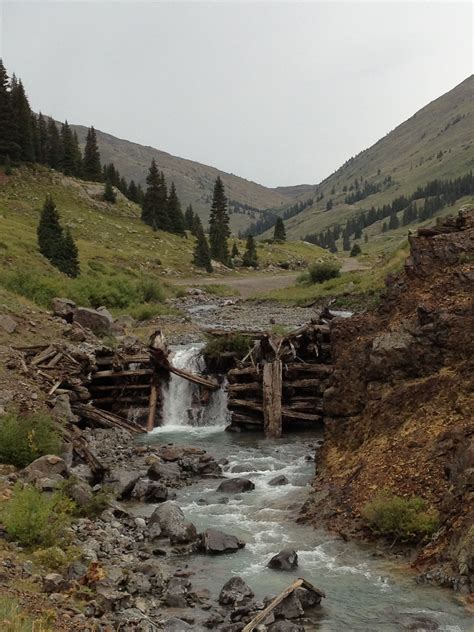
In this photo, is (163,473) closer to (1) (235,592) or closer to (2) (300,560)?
(2) (300,560)

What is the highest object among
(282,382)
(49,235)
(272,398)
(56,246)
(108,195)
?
(108,195)

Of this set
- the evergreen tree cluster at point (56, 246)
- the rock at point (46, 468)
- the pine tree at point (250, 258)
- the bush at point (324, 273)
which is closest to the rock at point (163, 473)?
the rock at point (46, 468)

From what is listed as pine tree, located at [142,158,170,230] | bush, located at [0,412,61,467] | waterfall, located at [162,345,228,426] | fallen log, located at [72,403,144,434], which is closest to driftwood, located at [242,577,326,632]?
bush, located at [0,412,61,467]

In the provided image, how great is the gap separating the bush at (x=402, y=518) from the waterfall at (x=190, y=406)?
1591 centimetres

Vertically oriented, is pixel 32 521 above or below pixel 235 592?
above

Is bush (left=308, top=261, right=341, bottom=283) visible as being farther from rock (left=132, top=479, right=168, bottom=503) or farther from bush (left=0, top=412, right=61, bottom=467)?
bush (left=0, top=412, right=61, bottom=467)

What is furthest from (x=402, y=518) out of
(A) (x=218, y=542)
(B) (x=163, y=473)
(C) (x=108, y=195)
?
(C) (x=108, y=195)

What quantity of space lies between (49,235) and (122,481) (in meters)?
42.2

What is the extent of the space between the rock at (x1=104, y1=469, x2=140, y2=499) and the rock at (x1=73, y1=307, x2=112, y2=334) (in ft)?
58.0

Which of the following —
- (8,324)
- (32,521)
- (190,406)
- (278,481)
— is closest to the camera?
(32,521)

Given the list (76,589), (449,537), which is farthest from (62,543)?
(449,537)

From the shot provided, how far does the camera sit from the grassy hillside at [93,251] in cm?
4466

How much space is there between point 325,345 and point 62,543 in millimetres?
16920

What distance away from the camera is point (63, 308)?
36344 mm
